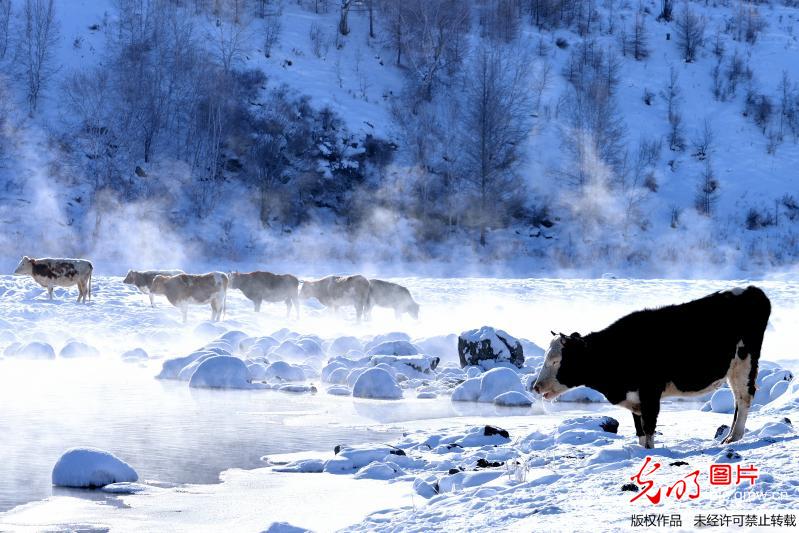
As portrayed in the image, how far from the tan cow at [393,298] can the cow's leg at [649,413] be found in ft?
73.6

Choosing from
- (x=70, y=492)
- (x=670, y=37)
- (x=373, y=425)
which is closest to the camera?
(x=70, y=492)

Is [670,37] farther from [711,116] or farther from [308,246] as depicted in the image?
[308,246]

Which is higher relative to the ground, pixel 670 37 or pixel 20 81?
pixel 670 37

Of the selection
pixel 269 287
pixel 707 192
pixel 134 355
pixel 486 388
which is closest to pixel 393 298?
pixel 269 287

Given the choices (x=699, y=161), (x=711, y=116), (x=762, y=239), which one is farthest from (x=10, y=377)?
(x=711, y=116)

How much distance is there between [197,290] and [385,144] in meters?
31.6

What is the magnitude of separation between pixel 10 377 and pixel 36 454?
7287 millimetres

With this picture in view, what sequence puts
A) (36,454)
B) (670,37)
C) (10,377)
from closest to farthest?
(36,454) → (10,377) → (670,37)

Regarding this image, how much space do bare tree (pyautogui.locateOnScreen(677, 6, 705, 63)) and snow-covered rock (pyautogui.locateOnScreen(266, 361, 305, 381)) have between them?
60812 mm

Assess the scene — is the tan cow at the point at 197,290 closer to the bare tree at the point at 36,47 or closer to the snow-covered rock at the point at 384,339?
the snow-covered rock at the point at 384,339

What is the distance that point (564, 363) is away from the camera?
855 centimetres

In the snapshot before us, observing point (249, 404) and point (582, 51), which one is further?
point (582, 51)

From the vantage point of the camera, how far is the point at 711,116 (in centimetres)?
6400

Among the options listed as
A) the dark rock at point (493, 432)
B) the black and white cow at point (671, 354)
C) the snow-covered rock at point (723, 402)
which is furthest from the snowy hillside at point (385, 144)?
the black and white cow at point (671, 354)
